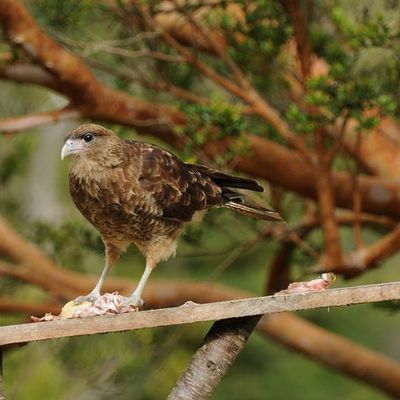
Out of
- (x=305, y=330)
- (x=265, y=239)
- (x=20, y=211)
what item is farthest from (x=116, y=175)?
(x=20, y=211)

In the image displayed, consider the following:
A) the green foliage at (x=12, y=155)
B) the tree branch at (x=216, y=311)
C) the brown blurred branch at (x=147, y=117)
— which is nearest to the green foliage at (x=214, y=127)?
the brown blurred branch at (x=147, y=117)

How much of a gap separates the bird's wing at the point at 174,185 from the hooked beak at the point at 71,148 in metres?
0.22

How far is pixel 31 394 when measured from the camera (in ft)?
25.1

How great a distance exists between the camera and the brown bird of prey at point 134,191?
3564mm

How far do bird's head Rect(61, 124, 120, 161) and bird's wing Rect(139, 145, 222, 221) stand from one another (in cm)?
14

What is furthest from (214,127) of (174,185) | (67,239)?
(67,239)

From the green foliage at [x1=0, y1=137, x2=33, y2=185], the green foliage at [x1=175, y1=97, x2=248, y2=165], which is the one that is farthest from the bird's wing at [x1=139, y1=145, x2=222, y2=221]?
the green foliage at [x1=0, y1=137, x2=33, y2=185]

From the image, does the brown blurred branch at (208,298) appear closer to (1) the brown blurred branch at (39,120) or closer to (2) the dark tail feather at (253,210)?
(1) the brown blurred branch at (39,120)

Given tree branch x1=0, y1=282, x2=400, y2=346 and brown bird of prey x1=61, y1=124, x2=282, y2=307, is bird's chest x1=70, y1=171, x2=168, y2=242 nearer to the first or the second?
brown bird of prey x1=61, y1=124, x2=282, y2=307

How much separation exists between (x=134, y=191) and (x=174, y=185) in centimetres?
18

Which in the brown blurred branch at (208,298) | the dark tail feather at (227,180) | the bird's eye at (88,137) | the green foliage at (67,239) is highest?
the bird's eye at (88,137)

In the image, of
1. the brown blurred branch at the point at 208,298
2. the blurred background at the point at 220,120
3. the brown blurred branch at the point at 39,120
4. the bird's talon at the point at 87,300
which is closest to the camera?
the bird's talon at the point at 87,300

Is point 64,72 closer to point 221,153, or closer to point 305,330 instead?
point 221,153

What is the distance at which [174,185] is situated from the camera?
3.75 metres
